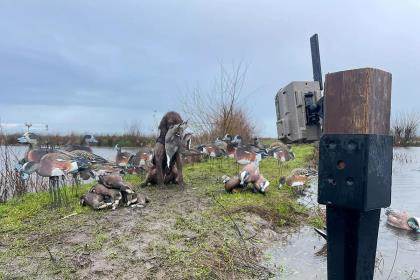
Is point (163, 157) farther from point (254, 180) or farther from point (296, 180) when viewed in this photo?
point (296, 180)

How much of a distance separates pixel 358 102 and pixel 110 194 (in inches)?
181

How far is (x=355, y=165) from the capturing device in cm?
175

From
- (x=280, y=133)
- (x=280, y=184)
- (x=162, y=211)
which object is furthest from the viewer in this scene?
(x=280, y=184)

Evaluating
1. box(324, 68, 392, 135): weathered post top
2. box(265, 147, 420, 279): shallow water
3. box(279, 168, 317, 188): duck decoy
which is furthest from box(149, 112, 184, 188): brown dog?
box(324, 68, 392, 135): weathered post top

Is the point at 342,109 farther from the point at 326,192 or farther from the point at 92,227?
the point at 92,227

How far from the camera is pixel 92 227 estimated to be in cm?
489

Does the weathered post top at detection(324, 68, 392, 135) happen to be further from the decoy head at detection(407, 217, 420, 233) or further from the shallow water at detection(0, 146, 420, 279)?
the decoy head at detection(407, 217, 420, 233)

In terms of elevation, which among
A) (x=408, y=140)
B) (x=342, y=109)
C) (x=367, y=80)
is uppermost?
(x=367, y=80)

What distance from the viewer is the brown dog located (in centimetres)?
737

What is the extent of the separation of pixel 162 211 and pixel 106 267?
1893 millimetres

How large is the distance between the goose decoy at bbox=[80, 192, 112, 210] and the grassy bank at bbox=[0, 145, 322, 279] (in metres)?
0.14

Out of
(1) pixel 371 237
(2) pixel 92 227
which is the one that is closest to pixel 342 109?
(1) pixel 371 237

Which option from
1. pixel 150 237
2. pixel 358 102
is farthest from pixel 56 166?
pixel 358 102

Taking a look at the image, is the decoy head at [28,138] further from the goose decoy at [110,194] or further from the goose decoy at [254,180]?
the goose decoy at [254,180]
